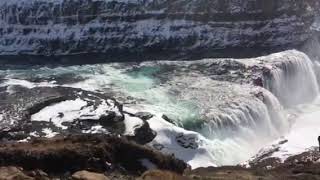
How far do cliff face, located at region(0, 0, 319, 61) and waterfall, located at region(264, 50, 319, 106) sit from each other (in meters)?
12.0

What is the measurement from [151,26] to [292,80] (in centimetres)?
2699

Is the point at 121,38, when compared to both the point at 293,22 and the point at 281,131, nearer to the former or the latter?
the point at 293,22

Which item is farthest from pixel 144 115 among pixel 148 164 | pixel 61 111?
pixel 148 164

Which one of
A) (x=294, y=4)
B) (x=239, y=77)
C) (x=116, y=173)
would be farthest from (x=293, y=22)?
(x=116, y=173)

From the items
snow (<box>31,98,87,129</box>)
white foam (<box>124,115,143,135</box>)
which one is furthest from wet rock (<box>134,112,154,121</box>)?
snow (<box>31,98,87,129</box>)

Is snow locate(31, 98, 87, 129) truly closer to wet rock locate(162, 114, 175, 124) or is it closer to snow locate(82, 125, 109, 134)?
snow locate(82, 125, 109, 134)

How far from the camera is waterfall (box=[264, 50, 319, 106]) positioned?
60.0 m

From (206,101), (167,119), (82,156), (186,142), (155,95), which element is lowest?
(155,95)

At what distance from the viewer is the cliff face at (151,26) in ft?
261

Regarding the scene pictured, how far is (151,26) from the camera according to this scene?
83875 millimetres

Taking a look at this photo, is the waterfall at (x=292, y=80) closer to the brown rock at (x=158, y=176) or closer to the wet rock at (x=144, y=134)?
the wet rock at (x=144, y=134)

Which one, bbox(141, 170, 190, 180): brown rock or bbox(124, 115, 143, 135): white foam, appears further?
bbox(124, 115, 143, 135): white foam

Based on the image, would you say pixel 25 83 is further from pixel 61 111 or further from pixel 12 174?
pixel 12 174

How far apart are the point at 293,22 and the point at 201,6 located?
12.7 meters
